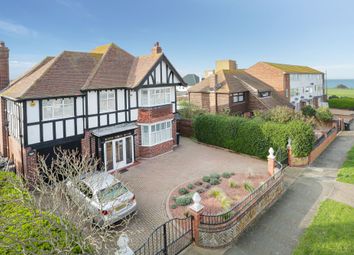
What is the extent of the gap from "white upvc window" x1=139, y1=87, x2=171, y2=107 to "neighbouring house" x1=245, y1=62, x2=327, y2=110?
79.6 ft

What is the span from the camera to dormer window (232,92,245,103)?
31.6m

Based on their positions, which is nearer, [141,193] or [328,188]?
[141,193]

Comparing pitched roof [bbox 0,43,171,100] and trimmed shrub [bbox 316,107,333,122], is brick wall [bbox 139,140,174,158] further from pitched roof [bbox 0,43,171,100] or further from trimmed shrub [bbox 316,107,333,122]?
trimmed shrub [bbox 316,107,333,122]

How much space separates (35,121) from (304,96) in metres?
45.0

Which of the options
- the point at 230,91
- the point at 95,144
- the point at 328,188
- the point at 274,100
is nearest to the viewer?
the point at 328,188

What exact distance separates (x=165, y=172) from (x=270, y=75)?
1161 inches

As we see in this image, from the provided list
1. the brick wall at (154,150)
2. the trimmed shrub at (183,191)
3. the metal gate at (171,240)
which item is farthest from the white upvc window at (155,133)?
the metal gate at (171,240)

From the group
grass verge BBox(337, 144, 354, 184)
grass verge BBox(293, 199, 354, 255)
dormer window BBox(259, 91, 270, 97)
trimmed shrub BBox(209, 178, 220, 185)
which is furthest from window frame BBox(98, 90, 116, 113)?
Result: dormer window BBox(259, 91, 270, 97)

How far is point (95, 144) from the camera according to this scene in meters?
17.5

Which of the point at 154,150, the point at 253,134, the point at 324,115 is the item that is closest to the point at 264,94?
the point at 324,115

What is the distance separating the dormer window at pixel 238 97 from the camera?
1242 inches

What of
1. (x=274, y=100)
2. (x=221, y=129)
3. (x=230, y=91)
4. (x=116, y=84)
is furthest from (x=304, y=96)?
(x=116, y=84)

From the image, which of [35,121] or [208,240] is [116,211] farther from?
[35,121]

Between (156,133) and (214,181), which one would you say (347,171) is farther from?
(156,133)
